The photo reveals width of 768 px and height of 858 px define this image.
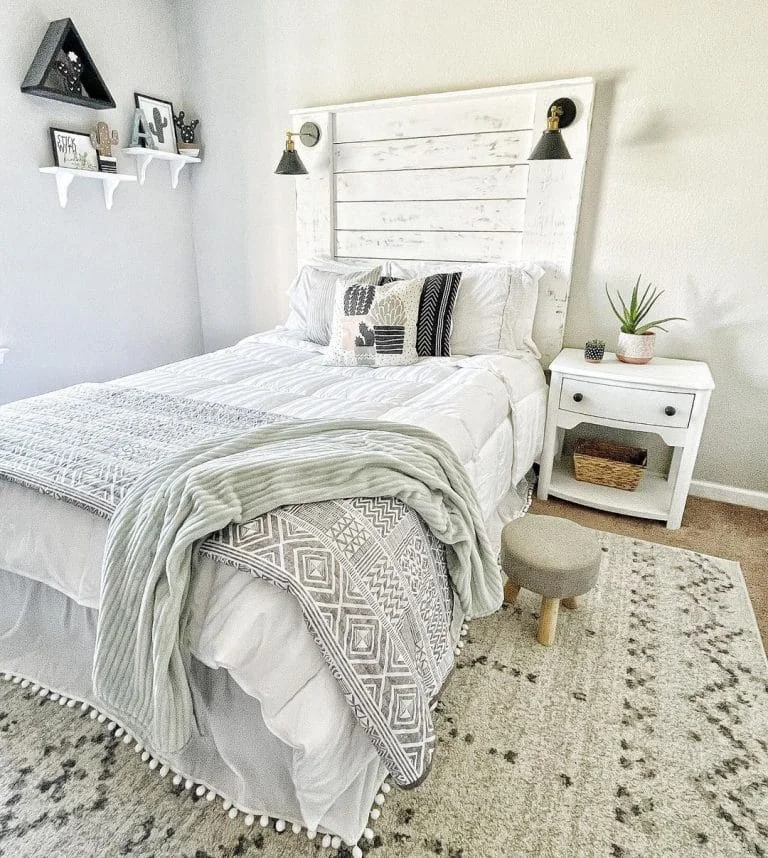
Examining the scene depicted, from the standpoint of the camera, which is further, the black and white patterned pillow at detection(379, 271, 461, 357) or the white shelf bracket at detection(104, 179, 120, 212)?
the white shelf bracket at detection(104, 179, 120, 212)

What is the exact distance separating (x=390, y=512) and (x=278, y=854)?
0.72 meters

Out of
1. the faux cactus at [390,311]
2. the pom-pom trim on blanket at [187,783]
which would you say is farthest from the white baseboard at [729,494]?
the pom-pom trim on blanket at [187,783]

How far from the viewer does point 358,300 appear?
2.35m

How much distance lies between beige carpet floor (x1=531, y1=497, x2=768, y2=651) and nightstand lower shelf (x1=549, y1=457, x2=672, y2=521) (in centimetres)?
5

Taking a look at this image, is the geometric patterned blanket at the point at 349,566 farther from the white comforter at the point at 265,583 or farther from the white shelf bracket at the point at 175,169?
the white shelf bracket at the point at 175,169

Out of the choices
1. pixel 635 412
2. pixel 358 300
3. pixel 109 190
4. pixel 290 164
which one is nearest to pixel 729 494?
pixel 635 412

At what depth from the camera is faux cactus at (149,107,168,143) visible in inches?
122

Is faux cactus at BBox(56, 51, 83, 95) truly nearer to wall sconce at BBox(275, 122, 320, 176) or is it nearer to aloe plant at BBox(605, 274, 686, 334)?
wall sconce at BBox(275, 122, 320, 176)

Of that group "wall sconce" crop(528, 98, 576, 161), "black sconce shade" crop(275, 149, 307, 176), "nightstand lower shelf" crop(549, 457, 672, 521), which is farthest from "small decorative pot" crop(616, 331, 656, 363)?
"black sconce shade" crop(275, 149, 307, 176)

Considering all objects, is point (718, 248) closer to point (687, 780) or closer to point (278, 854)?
point (687, 780)

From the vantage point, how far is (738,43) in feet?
6.95

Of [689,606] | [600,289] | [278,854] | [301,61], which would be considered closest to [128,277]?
Answer: [301,61]

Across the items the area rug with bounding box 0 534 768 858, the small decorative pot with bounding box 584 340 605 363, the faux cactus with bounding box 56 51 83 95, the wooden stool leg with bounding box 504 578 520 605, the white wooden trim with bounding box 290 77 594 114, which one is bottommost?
the area rug with bounding box 0 534 768 858

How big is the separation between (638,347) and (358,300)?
1.21 metres
